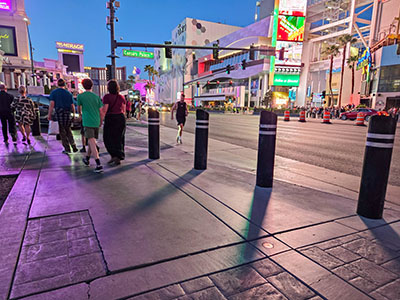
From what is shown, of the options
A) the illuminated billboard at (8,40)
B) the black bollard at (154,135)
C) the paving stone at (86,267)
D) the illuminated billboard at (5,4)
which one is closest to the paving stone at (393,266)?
the paving stone at (86,267)

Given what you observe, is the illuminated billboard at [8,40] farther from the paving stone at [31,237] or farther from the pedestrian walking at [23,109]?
the paving stone at [31,237]

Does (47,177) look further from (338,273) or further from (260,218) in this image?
(338,273)

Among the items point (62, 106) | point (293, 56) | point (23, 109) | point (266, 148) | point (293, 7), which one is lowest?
point (266, 148)

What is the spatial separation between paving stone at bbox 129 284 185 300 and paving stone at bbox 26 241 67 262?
1.02m

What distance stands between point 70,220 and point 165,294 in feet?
5.71

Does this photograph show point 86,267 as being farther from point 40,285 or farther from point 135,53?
point 135,53

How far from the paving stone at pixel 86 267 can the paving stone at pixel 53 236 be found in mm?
471

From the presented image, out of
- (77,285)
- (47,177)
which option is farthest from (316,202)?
(47,177)

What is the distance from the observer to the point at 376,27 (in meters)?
51.7

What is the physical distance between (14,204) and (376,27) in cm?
6599

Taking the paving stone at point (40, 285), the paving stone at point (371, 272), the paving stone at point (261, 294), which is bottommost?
the paving stone at point (40, 285)

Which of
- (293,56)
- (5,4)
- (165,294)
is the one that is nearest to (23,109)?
(165,294)

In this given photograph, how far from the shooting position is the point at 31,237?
105 inches

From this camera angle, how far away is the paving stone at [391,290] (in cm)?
189
